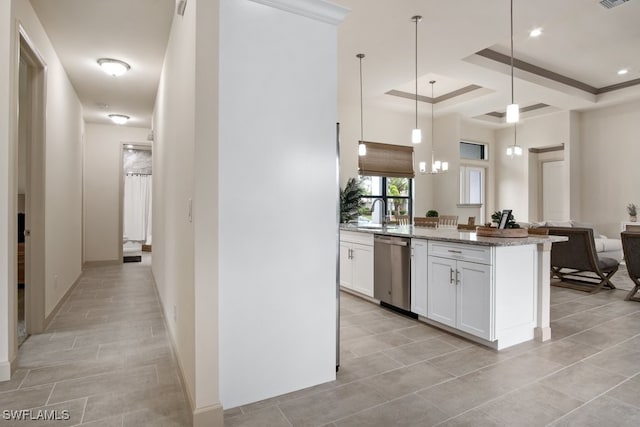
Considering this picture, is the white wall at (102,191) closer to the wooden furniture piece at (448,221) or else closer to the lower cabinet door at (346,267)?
the lower cabinet door at (346,267)

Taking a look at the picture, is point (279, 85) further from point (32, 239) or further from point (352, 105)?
point (352, 105)

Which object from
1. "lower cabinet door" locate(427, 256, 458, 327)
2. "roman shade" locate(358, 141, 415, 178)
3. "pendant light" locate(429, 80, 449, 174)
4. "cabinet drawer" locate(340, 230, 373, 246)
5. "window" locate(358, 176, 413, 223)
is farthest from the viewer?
"window" locate(358, 176, 413, 223)

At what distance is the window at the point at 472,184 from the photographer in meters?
8.87

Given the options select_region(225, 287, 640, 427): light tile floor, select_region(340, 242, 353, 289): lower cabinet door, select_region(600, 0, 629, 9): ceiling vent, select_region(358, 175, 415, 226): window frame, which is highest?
select_region(600, 0, 629, 9): ceiling vent

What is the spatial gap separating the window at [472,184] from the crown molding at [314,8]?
23.7 ft

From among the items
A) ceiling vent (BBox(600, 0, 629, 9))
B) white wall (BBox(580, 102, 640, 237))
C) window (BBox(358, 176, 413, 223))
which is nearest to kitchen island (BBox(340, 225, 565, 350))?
ceiling vent (BBox(600, 0, 629, 9))

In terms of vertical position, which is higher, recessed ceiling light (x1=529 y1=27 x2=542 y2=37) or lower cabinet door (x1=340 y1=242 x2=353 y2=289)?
recessed ceiling light (x1=529 y1=27 x2=542 y2=37)

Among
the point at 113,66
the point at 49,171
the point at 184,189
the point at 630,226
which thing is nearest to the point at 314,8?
the point at 184,189

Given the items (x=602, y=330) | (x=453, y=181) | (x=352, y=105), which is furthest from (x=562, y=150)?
(x=602, y=330)

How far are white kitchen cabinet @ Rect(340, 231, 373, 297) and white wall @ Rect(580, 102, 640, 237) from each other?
20.8 feet

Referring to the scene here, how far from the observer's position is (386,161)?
717 centimetres

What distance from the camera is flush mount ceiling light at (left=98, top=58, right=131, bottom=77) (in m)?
4.01

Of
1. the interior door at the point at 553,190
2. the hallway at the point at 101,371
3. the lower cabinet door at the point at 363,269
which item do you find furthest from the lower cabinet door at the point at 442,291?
the interior door at the point at 553,190

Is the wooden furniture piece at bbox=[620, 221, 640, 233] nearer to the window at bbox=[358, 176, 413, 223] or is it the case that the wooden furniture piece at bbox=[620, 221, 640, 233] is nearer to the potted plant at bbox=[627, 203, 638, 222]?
the potted plant at bbox=[627, 203, 638, 222]
